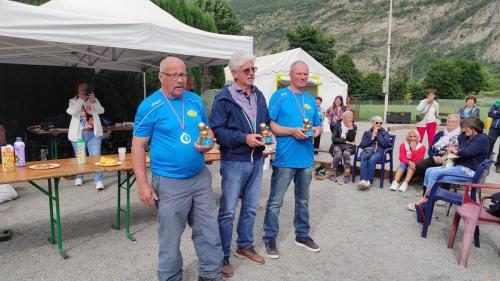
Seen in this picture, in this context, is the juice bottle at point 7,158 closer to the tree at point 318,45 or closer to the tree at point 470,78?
the tree at point 318,45

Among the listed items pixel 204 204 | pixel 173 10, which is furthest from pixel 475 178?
pixel 173 10

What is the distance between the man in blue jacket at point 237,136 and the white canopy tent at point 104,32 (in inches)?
95.1

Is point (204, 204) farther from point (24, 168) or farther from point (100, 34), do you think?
point (100, 34)

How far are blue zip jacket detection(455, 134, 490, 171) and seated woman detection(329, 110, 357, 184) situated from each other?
85.2 inches

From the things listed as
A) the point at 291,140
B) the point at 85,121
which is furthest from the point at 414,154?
the point at 85,121

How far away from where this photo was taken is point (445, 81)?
4916 centimetres

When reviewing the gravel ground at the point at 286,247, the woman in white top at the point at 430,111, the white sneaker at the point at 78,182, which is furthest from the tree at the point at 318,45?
the gravel ground at the point at 286,247

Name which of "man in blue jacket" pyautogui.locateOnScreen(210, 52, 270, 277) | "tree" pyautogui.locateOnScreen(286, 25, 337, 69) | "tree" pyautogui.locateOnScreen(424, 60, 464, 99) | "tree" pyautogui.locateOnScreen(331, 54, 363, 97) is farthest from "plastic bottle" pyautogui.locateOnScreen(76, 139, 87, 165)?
"tree" pyautogui.locateOnScreen(424, 60, 464, 99)

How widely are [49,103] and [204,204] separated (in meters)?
6.88

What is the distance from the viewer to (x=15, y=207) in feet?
15.7

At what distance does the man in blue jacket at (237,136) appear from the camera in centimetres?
281

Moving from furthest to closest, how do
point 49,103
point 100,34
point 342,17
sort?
point 342,17, point 49,103, point 100,34

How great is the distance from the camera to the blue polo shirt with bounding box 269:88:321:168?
317cm

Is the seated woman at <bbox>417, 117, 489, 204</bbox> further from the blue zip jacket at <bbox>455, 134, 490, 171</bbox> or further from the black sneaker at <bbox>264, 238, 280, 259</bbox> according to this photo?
the black sneaker at <bbox>264, 238, 280, 259</bbox>
